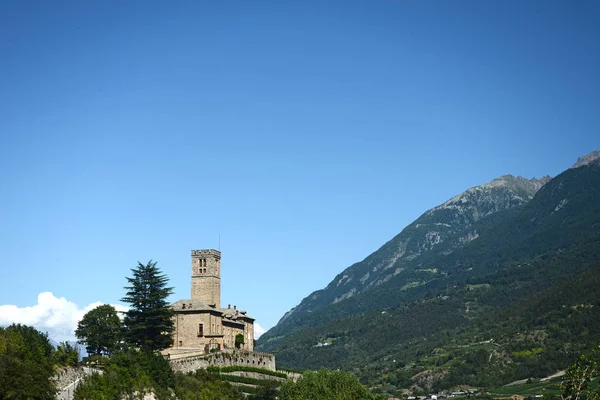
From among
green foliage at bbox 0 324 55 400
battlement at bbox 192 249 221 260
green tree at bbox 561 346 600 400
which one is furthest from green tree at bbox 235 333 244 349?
green tree at bbox 561 346 600 400

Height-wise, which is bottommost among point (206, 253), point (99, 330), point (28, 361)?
point (28, 361)

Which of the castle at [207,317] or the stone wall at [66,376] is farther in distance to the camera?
the castle at [207,317]

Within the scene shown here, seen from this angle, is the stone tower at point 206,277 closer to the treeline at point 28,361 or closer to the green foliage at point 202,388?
the green foliage at point 202,388

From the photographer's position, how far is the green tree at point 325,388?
89.8m

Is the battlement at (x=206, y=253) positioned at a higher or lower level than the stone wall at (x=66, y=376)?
higher

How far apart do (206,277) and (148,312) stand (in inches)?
1063

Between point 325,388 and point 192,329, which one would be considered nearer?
point 325,388

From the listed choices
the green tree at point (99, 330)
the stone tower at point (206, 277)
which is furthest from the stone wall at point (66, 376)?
the stone tower at point (206, 277)

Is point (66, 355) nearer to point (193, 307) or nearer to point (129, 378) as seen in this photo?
point (129, 378)

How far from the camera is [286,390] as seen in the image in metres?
92.3

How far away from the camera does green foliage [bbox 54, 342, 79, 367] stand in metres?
77.3

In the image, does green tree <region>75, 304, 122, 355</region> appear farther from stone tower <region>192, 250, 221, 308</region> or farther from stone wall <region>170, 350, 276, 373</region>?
stone tower <region>192, 250, 221, 308</region>

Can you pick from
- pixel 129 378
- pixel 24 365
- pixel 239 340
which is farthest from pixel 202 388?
pixel 239 340

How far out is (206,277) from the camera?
4835 inches
